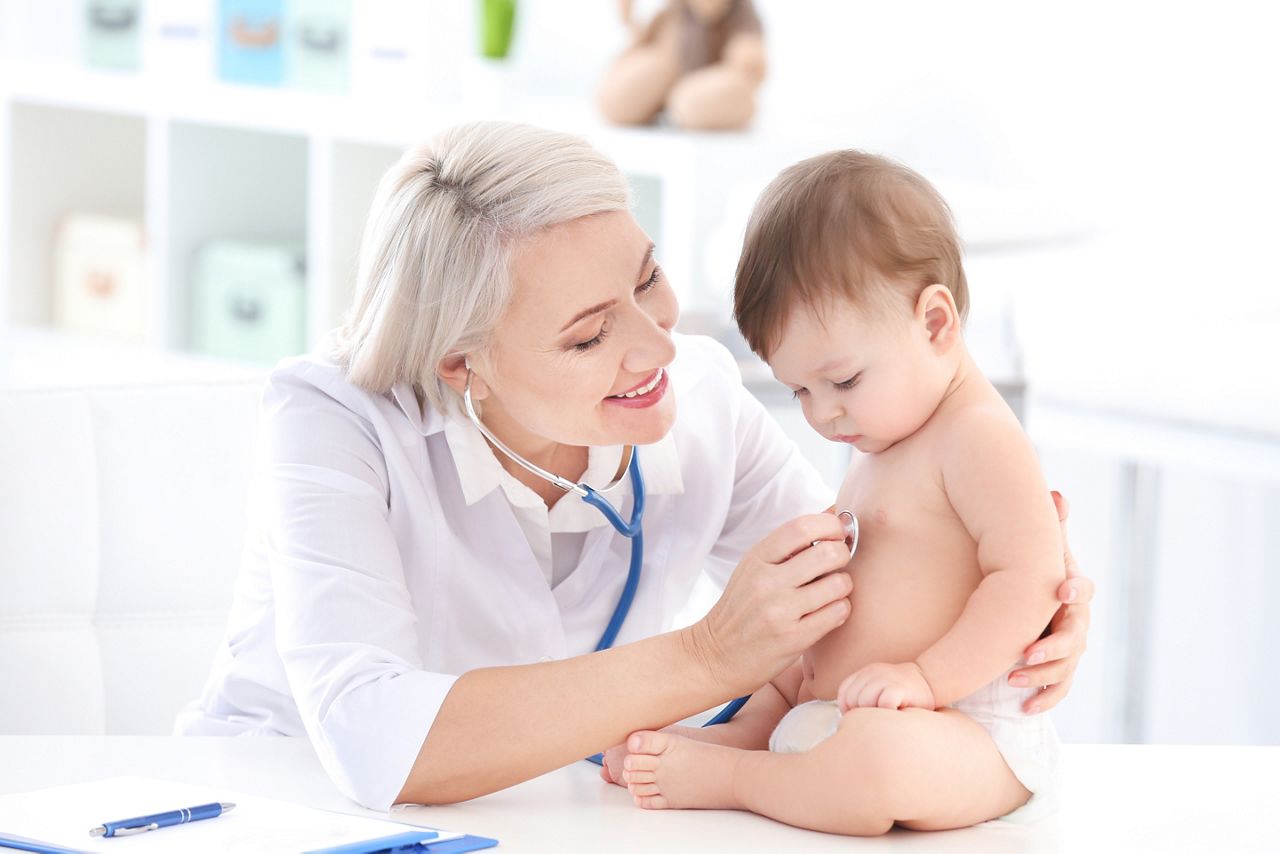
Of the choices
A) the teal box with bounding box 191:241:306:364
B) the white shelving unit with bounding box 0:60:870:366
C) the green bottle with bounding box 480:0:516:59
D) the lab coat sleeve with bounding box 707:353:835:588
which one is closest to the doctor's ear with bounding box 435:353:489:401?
the lab coat sleeve with bounding box 707:353:835:588

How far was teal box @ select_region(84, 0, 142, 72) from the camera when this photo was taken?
4.19 meters

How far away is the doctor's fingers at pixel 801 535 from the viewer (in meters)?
1.22

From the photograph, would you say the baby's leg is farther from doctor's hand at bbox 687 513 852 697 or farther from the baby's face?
the baby's face

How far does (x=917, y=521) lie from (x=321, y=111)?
104 inches

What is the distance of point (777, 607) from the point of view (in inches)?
47.8

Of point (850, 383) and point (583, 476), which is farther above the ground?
point (850, 383)

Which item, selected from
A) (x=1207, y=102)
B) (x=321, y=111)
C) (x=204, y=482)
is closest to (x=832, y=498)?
(x=204, y=482)

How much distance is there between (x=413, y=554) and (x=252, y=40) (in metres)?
2.65

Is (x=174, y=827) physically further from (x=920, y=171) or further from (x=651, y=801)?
(x=920, y=171)

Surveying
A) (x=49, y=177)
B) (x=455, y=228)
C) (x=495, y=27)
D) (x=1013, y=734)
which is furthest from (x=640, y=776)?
(x=49, y=177)

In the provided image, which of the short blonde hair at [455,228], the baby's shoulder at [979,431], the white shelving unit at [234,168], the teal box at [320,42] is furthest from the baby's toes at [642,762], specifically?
the teal box at [320,42]

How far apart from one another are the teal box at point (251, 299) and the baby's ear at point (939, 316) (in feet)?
8.89

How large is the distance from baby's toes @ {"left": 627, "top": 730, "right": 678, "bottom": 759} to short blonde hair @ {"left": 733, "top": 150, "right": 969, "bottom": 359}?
311 millimetres

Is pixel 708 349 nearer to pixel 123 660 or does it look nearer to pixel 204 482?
pixel 204 482
